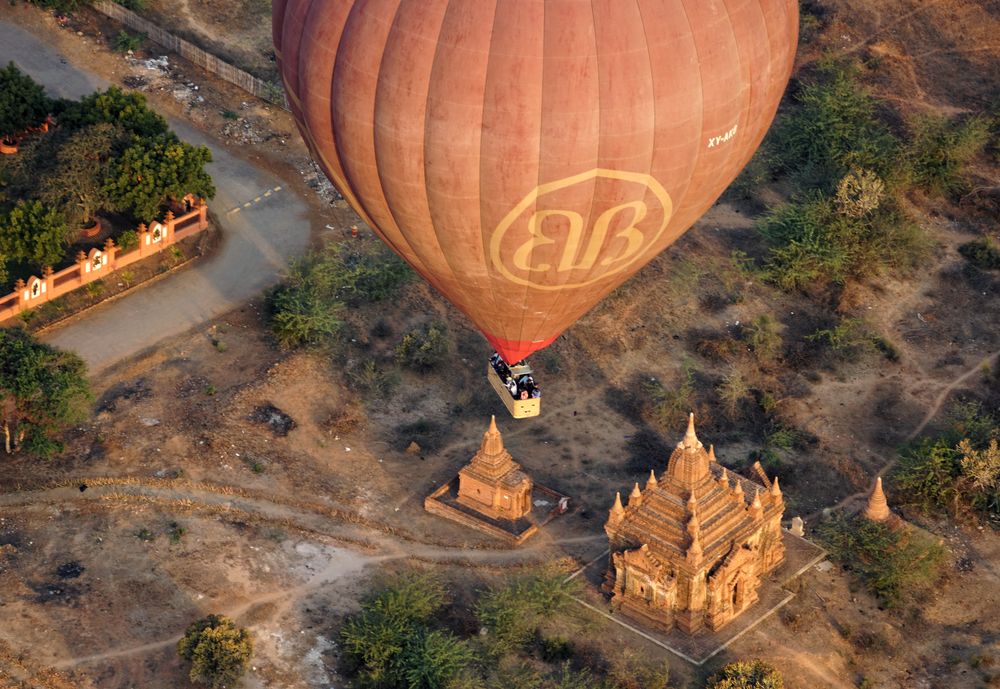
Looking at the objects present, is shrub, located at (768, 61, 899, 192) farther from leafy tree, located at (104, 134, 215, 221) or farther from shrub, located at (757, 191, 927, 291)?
leafy tree, located at (104, 134, 215, 221)

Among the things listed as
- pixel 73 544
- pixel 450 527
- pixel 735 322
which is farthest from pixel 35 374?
pixel 735 322

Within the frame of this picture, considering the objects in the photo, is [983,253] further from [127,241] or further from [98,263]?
[98,263]

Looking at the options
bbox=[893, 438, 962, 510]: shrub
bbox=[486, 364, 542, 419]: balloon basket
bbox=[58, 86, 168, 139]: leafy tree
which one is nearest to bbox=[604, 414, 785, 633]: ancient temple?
bbox=[486, 364, 542, 419]: balloon basket

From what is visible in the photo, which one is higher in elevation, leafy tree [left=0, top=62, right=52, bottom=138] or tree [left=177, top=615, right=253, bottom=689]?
leafy tree [left=0, top=62, right=52, bottom=138]

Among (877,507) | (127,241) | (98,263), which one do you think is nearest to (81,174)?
(127,241)

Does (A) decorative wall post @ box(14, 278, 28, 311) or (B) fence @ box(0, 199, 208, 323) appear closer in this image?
(A) decorative wall post @ box(14, 278, 28, 311)

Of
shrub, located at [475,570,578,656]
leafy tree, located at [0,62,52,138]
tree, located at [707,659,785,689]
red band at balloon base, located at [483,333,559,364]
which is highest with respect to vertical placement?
red band at balloon base, located at [483,333,559,364]

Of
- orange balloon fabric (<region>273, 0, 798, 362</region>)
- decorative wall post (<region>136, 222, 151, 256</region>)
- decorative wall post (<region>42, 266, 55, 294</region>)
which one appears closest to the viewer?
orange balloon fabric (<region>273, 0, 798, 362</region>)

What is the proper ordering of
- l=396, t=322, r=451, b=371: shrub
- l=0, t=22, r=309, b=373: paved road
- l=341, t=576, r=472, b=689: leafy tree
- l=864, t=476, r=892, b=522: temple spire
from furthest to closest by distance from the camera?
1. l=0, t=22, r=309, b=373: paved road
2. l=396, t=322, r=451, b=371: shrub
3. l=864, t=476, r=892, b=522: temple spire
4. l=341, t=576, r=472, b=689: leafy tree
